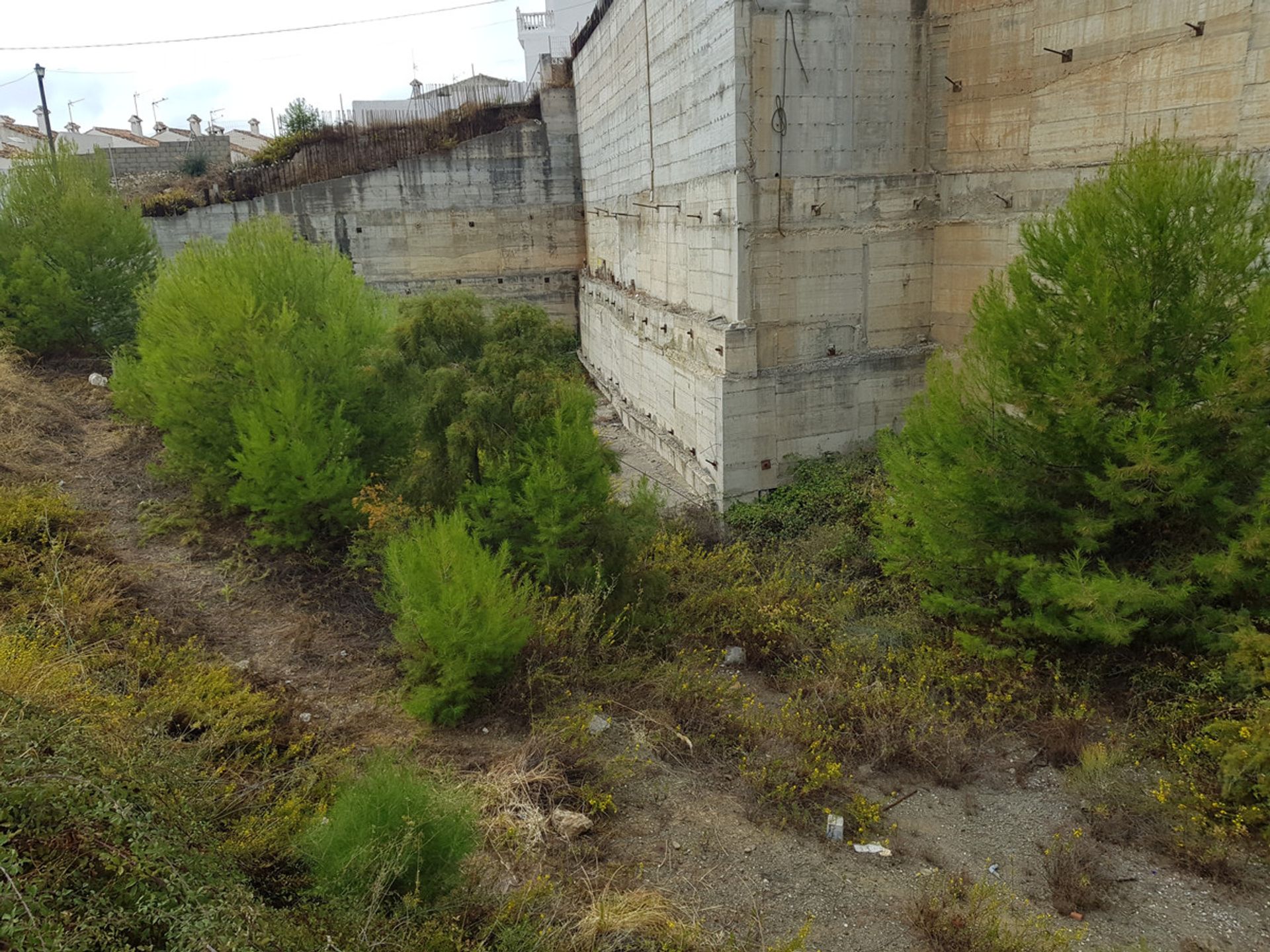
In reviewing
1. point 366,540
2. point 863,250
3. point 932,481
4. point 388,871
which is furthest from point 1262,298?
point 366,540

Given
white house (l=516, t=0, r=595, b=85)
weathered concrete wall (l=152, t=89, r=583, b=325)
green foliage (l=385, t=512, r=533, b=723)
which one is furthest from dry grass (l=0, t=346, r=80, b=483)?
white house (l=516, t=0, r=595, b=85)

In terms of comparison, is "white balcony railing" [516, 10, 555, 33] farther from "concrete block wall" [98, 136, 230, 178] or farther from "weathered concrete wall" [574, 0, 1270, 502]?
"weathered concrete wall" [574, 0, 1270, 502]

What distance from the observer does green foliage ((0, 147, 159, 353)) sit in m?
16.2

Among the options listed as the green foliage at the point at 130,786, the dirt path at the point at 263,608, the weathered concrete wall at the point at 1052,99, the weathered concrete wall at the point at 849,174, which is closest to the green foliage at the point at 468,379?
the dirt path at the point at 263,608

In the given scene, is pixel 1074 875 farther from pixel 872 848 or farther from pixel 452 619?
pixel 452 619

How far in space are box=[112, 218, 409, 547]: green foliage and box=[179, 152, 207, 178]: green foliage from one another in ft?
54.3

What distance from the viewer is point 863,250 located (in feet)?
40.6

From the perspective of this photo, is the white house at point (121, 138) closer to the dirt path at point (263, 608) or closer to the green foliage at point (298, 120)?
the green foliage at point (298, 120)

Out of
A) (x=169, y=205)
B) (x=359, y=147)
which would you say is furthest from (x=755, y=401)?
(x=169, y=205)

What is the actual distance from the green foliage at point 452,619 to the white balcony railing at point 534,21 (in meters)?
32.5

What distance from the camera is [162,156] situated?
25.7 m

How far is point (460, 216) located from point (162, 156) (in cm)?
1159

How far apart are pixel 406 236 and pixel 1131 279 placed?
19253 millimetres

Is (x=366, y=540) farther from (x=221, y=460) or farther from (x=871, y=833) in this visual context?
(x=871, y=833)
